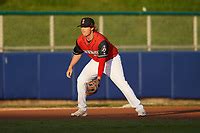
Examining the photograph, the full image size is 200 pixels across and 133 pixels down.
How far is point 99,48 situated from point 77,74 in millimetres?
5599

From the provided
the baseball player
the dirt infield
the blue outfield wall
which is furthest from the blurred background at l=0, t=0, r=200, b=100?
the baseball player

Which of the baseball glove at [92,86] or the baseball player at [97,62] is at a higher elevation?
the baseball player at [97,62]

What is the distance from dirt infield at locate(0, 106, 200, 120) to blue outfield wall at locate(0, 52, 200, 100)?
2268 mm

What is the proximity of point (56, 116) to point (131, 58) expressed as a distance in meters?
4.96

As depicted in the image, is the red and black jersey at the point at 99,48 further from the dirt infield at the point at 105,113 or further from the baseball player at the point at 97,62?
the dirt infield at the point at 105,113

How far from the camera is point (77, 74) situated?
17578mm

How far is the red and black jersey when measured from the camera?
12.0 meters
